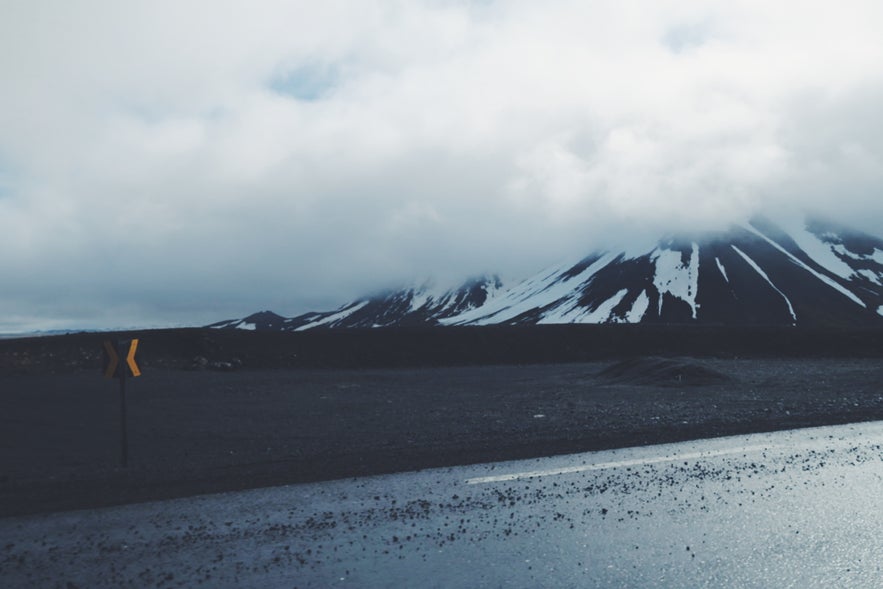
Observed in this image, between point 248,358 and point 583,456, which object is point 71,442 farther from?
point 248,358

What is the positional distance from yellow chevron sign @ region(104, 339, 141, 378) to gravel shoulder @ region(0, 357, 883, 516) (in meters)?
1.93

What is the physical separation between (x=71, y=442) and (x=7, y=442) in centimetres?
166

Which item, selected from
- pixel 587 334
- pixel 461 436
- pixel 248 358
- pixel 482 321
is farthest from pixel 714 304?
pixel 461 436

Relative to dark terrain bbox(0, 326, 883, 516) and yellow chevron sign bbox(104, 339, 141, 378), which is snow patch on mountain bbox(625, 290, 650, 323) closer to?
dark terrain bbox(0, 326, 883, 516)

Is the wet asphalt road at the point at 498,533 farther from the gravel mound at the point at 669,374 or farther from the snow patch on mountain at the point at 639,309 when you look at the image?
the snow patch on mountain at the point at 639,309

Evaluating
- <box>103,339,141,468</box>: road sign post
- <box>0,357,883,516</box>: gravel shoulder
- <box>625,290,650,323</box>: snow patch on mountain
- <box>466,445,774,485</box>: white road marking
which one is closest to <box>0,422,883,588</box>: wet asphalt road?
<box>466,445,774,485</box>: white road marking

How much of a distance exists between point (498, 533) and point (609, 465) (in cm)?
476

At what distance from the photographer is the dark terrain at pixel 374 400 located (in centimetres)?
1394

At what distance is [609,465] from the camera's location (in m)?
12.4

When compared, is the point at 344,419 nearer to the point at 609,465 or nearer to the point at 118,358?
the point at 118,358

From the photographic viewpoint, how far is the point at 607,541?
7.78m

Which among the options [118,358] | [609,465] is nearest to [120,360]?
[118,358]

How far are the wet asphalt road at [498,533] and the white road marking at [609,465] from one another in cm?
8

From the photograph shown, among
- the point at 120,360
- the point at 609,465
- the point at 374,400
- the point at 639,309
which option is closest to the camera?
the point at 609,465
